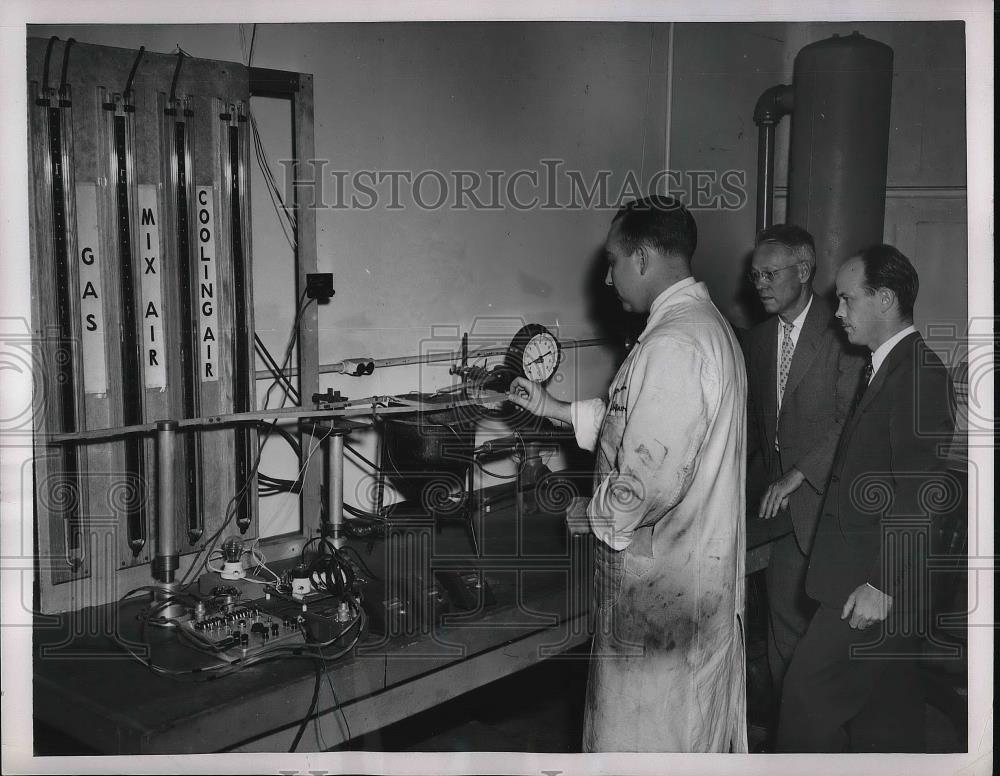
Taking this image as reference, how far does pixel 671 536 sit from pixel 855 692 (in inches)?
37.4

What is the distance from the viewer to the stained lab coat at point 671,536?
1932 mm

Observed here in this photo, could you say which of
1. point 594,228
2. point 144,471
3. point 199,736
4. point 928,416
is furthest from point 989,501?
point 144,471

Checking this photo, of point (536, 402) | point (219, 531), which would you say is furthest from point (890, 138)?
point (219, 531)

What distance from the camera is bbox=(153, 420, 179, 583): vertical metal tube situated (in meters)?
2.09

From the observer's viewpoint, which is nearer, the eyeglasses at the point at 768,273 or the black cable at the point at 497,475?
the eyeglasses at the point at 768,273

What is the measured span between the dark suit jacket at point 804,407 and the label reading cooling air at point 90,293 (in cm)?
208

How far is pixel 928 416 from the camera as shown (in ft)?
7.89

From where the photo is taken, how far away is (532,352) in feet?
9.08

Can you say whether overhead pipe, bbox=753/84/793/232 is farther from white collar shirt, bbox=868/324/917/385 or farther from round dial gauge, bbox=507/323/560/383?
round dial gauge, bbox=507/323/560/383

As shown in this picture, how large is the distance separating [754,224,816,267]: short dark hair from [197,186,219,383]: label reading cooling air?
184 cm

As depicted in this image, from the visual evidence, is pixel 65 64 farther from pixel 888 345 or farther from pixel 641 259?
pixel 888 345

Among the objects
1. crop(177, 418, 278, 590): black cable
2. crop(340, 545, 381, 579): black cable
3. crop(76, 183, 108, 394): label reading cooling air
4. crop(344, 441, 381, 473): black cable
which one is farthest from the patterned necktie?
crop(76, 183, 108, 394): label reading cooling air

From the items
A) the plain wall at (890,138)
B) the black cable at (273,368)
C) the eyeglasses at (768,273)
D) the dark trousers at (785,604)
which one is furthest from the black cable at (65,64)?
the dark trousers at (785,604)

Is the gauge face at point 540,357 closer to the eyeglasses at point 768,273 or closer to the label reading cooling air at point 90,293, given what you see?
the eyeglasses at point 768,273
